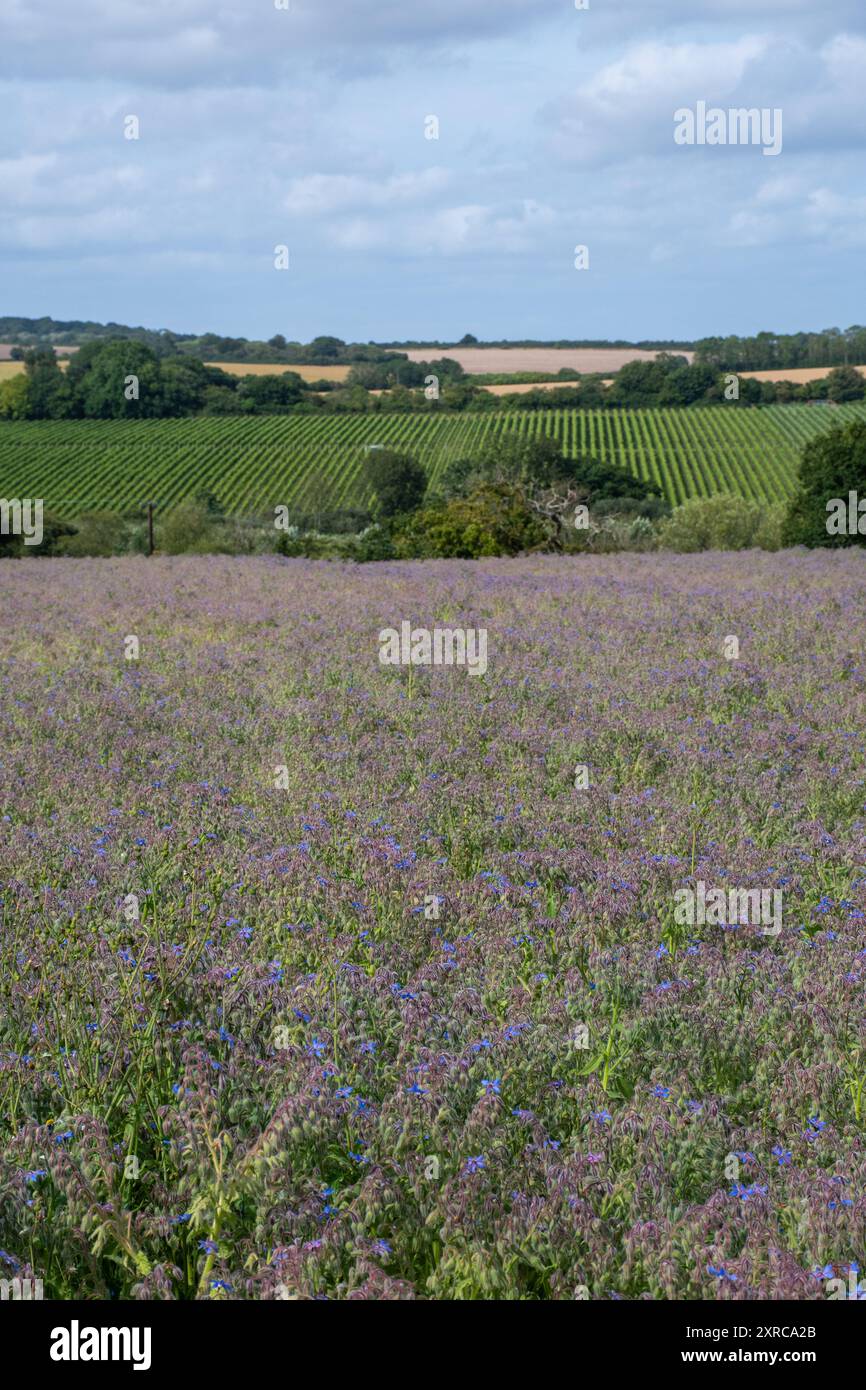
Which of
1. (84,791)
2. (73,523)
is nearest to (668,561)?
(84,791)

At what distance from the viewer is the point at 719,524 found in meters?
58.2

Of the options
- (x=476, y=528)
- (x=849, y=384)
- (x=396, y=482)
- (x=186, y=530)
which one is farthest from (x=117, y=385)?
(x=476, y=528)

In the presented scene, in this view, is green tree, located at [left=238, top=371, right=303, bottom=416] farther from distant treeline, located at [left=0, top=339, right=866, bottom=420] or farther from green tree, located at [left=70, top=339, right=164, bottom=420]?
green tree, located at [left=70, top=339, right=164, bottom=420]

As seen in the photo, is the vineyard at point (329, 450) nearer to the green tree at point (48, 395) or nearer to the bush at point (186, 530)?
the green tree at point (48, 395)

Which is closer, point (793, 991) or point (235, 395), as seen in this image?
point (793, 991)

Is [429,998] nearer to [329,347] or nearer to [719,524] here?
[719,524]

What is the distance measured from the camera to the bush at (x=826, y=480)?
3481cm

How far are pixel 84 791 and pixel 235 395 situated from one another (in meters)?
127

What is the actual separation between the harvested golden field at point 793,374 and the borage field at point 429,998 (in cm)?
11713

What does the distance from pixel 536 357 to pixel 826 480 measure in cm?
11967

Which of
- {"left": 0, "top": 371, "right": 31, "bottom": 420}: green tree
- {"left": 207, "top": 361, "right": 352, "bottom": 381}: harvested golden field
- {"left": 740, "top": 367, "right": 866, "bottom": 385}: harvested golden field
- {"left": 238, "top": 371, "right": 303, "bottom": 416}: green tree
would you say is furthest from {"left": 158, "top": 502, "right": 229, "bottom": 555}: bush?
{"left": 207, "top": 361, "right": 352, "bottom": 381}: harvested golden field
